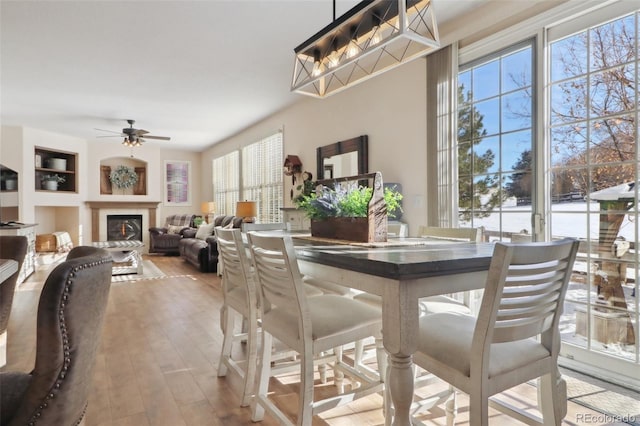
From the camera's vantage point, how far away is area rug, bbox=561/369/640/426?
6.33ft

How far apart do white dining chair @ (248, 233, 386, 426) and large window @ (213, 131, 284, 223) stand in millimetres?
4665

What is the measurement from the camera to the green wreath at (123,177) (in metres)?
9.44

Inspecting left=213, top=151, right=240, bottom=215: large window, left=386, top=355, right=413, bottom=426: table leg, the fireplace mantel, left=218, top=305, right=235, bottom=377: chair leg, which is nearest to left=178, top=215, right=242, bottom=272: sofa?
left=213, top=151, right=240, bottom=215: large window

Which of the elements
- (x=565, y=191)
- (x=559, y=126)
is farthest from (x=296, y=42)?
(x=565, y=191)

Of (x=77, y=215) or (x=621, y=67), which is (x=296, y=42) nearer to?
(x=621, y=67)

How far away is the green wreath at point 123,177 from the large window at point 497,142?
8.65 meters

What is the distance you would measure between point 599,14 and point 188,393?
3.42 m

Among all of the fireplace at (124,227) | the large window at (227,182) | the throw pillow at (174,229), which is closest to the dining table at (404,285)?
the large window at (227,182)

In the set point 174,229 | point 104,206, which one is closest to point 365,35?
point 174,229

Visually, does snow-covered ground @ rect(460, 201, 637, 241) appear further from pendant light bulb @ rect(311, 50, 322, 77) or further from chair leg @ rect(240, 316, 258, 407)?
chair leg @ rect(240, 316, 258, 407)

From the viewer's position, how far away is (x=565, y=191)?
2645 millimetres

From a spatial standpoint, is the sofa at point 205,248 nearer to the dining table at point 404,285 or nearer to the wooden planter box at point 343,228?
the wooden planter box at point 343,228

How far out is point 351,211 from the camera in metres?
2.15

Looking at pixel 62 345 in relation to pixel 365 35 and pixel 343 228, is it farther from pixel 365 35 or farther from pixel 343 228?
pixel 365 35
